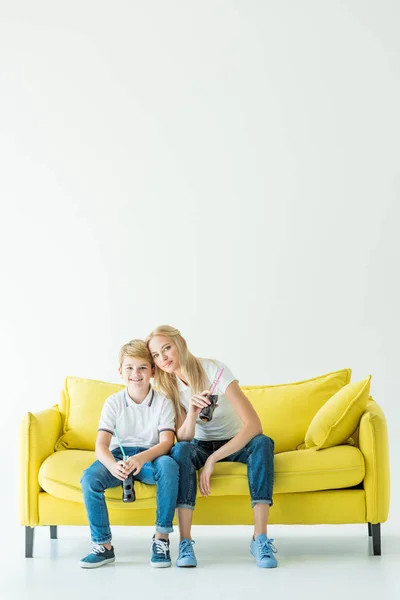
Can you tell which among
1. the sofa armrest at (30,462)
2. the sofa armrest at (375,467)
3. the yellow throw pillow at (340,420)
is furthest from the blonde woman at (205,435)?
the sofa armrest at (30,462)

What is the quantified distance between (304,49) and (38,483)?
3.15m

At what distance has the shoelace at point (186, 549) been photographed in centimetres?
315

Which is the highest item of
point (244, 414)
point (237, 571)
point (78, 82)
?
point (78, 82)

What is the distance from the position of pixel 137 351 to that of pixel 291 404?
769 mm

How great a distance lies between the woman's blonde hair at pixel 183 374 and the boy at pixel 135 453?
0.11 feet

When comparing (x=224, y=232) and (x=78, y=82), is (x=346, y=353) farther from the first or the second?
(x=78, y=82)

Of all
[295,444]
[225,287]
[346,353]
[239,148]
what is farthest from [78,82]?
[295,444]

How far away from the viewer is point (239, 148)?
5.17 m

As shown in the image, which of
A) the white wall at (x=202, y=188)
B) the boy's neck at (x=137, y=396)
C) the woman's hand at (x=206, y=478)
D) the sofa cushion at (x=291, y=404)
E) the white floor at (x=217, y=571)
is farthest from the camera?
the white wall at (x=202, y=188)

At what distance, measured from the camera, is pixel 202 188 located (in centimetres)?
516

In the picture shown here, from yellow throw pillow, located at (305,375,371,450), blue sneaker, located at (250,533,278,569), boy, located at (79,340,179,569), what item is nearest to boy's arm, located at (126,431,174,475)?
boy, located at (79,340,179,569)

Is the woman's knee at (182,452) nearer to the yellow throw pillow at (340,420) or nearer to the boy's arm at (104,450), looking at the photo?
the boy's arm at (104,450)

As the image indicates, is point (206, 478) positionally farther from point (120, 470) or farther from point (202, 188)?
point (202, 188)

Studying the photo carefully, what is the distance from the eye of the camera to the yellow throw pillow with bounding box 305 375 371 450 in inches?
134
